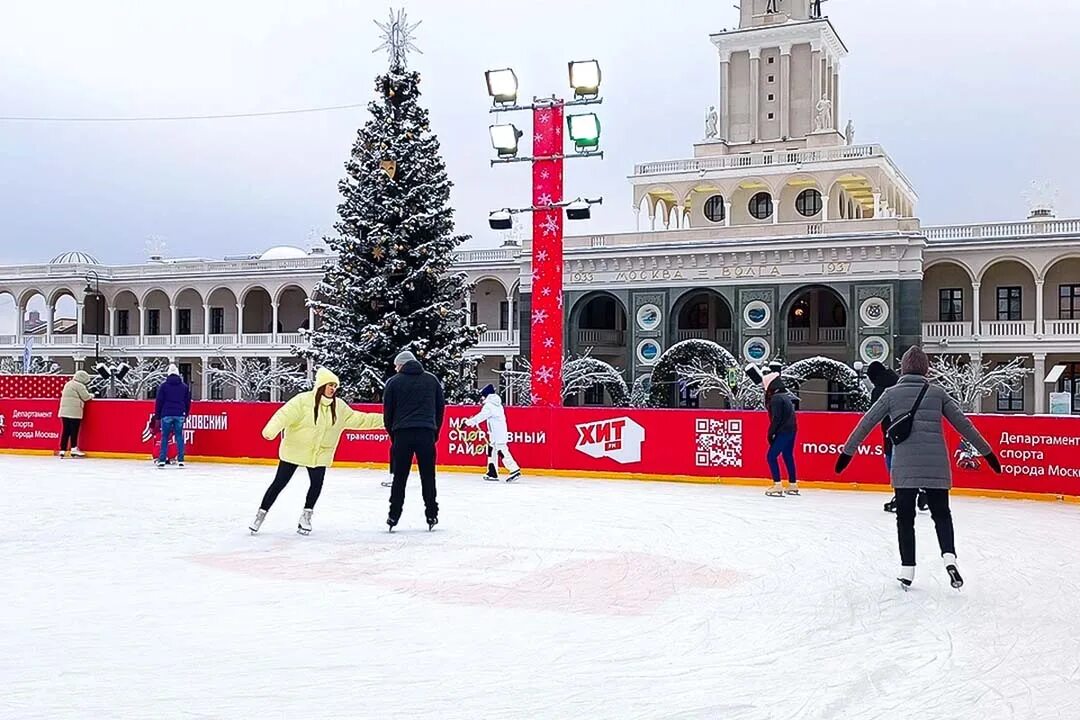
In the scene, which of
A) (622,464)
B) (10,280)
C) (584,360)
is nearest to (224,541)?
(622,464)

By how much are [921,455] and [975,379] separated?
1420 inches

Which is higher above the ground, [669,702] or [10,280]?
[10,280]

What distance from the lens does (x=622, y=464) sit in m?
18.2

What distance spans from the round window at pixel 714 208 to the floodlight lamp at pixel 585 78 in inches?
1342

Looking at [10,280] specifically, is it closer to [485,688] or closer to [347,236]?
[347,236]

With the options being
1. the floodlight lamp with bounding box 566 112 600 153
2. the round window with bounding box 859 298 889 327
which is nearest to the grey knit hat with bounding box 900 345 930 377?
the floodlight lamp with bounding box 566 112 600 153

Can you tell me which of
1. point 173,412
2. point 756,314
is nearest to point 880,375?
point 173,412

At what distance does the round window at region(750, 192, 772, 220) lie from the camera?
51500mm

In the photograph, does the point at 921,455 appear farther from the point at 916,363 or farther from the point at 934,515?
the point at 916,363

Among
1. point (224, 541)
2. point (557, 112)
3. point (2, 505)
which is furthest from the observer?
point (557, 112)

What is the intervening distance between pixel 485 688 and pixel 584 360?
4015 centimetres

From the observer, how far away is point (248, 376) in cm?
5453

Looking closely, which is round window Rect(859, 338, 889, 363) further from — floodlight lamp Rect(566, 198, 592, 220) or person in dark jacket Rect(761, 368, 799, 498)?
person in dark jacket Rect(761, 368, 799, 498)

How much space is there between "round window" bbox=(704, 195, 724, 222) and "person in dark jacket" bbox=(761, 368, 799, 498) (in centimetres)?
3814
